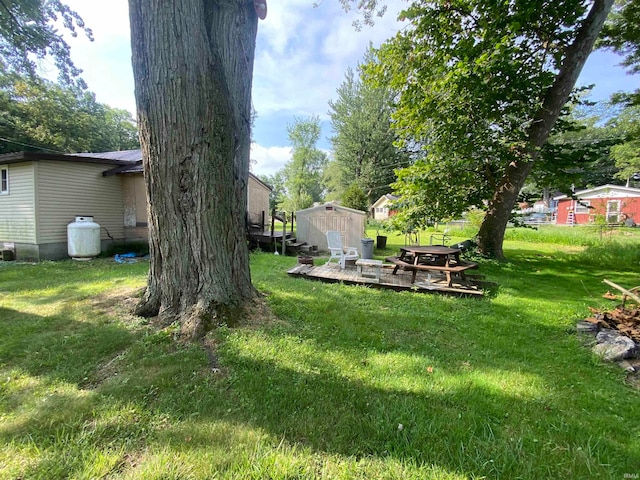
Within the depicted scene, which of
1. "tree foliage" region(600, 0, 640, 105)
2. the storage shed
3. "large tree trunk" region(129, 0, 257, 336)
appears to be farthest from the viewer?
the storage shed

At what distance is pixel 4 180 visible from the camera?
856cm

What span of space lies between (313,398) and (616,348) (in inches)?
130

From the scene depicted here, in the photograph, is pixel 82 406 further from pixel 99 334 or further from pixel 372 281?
pixel 372 281

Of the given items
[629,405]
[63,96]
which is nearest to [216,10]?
[629,405]

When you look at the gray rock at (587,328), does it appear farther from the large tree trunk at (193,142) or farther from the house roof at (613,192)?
the house roof at (613,192)

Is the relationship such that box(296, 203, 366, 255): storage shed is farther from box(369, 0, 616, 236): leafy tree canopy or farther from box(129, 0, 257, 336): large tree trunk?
box(129, 0, 257, 336): large tree trunk

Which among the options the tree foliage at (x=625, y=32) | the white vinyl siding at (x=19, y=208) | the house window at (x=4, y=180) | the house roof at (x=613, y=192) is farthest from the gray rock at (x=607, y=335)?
the house roof at (x=613, y=192)

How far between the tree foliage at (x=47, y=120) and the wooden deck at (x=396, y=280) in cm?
1922

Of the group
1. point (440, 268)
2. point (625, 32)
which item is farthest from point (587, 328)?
point (625, 32)

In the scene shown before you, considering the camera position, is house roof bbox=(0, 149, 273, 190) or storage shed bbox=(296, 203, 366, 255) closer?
house roof bbox=(0, 149, 273, 190)

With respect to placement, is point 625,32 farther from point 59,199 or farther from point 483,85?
point 59,199

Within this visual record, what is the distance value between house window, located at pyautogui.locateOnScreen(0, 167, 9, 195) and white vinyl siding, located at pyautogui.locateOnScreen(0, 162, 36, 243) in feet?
0.31

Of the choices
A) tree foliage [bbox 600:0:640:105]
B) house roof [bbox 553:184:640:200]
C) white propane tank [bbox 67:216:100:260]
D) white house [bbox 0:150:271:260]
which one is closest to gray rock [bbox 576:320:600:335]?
tree foliage [bbox 600:0:640:105]

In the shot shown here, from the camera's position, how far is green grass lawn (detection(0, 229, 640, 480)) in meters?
1.55
